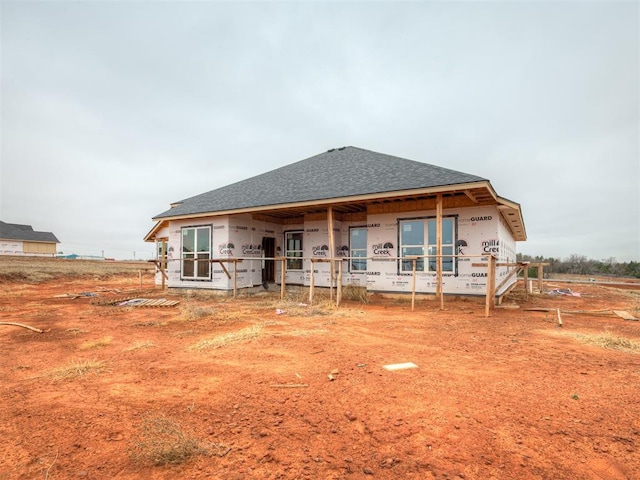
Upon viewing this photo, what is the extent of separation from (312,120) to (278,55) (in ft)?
55.2

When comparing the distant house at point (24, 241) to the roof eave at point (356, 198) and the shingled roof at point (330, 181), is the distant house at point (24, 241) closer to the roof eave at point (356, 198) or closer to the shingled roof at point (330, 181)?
the shingled roof at point (330, 181)

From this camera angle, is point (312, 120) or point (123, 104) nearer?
point (123, 104)

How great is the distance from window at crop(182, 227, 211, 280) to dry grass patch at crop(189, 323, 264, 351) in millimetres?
9236

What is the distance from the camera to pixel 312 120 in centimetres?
4100

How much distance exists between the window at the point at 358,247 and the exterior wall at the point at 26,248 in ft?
214

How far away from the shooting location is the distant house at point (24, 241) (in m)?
53.6

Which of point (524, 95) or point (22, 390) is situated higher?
point (524, 95)

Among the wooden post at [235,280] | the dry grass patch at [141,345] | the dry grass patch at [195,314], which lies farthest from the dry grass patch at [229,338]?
the wooden post at [235,280]

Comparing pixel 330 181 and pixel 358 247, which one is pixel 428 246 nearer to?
pixel 358 247

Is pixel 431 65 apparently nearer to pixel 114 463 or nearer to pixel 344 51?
pixel 344 51

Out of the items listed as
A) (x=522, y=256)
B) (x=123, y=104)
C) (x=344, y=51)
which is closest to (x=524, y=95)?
(x=344, y=51)

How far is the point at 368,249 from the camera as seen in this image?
1424cm

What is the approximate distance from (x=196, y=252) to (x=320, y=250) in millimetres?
6565

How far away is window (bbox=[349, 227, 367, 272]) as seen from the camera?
49.1 ft
